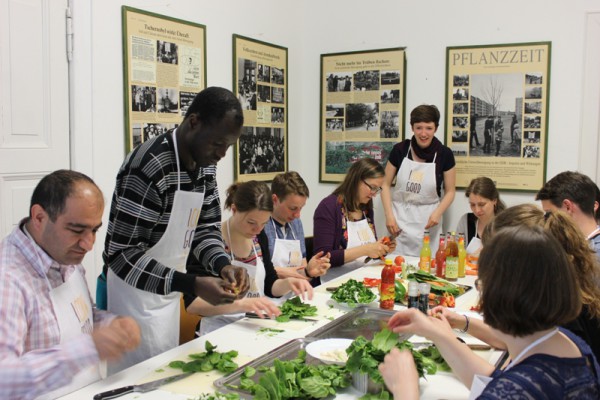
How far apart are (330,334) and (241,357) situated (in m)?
0.46

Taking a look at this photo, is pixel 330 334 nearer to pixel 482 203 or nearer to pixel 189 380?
pixel 189 380

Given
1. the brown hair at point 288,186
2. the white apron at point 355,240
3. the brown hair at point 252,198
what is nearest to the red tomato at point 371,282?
the white apron at point 355,240

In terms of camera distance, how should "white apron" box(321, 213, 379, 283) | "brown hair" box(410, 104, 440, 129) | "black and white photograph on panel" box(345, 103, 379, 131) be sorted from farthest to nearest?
"black and white photograph on panel" box(345, 103, 379, 131) < "brown hair" box(410, 104, 440, 129) < "white apron" box(321, 213, 379, 283)

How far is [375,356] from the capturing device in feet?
5.95

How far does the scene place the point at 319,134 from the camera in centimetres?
593

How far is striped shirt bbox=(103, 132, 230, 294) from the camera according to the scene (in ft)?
7.04

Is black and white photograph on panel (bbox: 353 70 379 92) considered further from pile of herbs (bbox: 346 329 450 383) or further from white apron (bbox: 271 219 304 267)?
pile of herbs (bbox: 346 329 450 383)

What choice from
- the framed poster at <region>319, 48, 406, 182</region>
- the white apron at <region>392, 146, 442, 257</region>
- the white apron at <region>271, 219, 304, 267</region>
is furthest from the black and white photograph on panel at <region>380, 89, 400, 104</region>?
Result: the white apron at <region>271, 219, 304, 267</region>

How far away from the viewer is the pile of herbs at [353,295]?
2.79 m

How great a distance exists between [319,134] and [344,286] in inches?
126

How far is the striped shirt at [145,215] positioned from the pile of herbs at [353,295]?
0.92 m

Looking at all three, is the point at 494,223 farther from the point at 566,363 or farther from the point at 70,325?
the point at 70,325

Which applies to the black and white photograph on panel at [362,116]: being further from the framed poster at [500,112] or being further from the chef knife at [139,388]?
the chef knife at [139,388]

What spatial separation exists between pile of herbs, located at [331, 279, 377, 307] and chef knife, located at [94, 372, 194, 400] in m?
1.08
